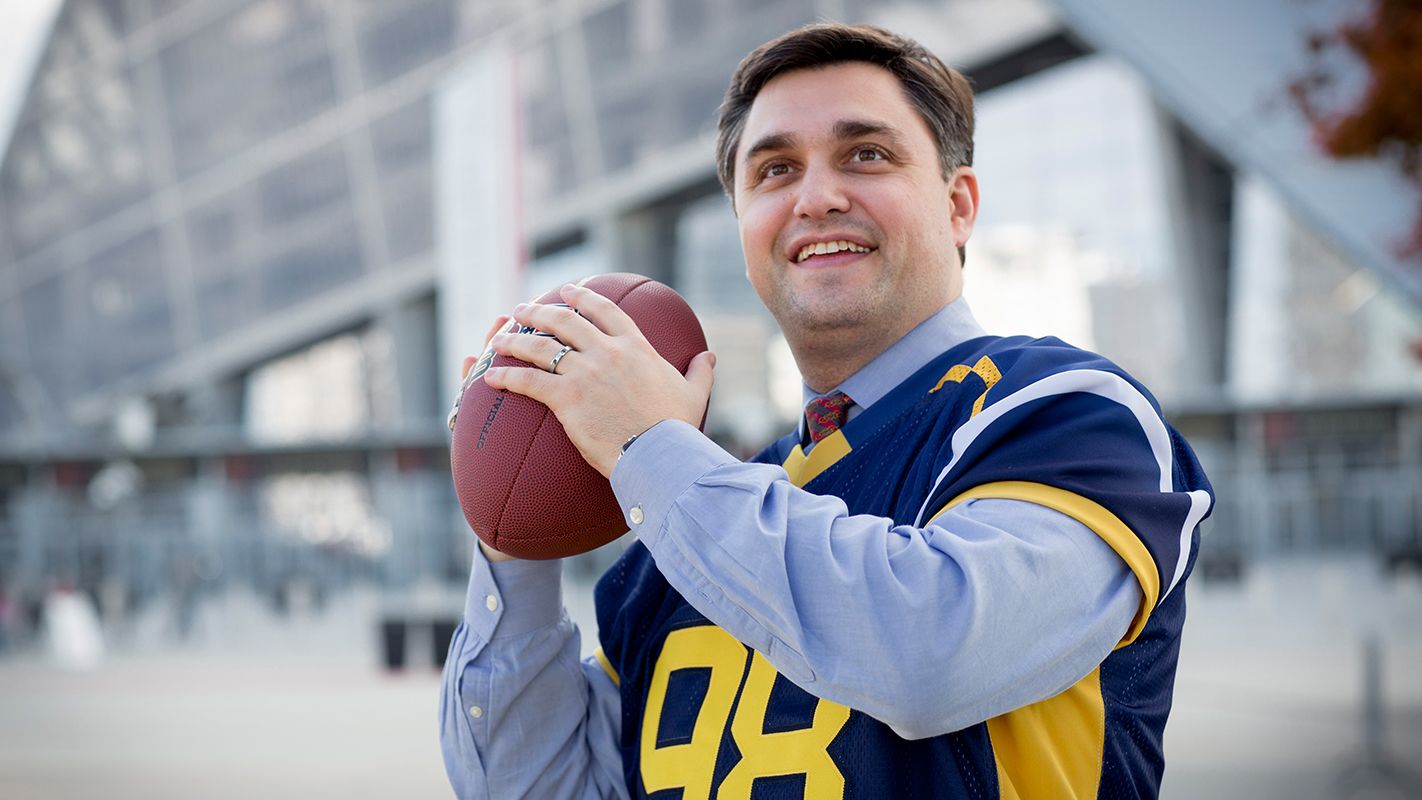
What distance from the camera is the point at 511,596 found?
1.88m

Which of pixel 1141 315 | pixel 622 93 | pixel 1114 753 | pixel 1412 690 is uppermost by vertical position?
pixel 622 93

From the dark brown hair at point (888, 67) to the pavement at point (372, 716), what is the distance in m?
5.21

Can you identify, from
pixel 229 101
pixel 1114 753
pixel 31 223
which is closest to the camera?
pixel 1114 753

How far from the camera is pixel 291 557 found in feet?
92.2

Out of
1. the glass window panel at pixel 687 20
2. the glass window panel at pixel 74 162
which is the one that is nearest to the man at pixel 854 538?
the glass window panel at pixel 687 20

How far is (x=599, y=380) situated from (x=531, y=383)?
0.10 meters

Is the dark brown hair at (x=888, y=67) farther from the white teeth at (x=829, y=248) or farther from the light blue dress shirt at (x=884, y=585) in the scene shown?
the light blue dress shirt at (x=884, y=585)

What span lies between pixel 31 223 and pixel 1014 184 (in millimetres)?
24513

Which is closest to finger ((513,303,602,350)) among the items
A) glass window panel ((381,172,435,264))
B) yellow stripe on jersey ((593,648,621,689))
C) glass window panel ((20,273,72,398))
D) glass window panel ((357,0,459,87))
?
yellow stripe on jersey ((593,648,621,689))

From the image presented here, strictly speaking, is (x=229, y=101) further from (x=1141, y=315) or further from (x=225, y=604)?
(x=1141, y=315)

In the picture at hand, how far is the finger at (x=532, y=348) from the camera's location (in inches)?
59.5

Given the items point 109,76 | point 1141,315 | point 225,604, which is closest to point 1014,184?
point 1141,315

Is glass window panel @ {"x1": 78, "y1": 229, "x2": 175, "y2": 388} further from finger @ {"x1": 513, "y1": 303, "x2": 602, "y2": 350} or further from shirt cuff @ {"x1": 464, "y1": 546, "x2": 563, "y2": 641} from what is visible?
finger @ {"x1": 513, "y1": 303, "x2": 602, "y2": 350}

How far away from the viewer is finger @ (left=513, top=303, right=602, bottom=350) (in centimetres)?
149
